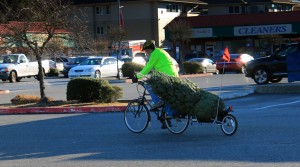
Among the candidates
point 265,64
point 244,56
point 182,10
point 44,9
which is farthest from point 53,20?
point 182,10

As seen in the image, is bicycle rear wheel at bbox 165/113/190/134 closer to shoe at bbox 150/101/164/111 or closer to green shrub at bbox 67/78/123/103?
shoe at bbox 150/101/164/111

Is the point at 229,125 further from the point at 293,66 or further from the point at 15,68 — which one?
the point at 15,68

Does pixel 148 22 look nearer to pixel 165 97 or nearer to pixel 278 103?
pixel 278 103

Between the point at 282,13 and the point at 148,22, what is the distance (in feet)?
56.4

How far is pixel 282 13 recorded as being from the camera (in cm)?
6094

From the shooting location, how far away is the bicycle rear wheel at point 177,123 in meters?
10.8

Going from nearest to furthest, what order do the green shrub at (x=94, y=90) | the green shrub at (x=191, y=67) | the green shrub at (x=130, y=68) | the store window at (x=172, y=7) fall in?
the green shrub at (x=94, y=90) → the green shrub at (x=130, y=68) → the green shrub at (x=191, y=67) → the store window at (x=172, y=7)

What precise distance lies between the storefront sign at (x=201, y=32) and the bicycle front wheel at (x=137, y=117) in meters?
52.2

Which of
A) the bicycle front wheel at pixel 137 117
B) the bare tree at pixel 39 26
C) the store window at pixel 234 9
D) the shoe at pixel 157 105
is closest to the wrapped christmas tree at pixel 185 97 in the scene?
the shoe at pixel 157 105

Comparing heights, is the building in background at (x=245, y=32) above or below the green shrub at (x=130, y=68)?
above

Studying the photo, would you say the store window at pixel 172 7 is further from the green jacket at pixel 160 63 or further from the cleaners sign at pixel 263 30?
the green jacket at pixel 160 63

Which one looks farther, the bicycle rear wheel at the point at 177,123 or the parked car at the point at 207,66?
the parked car at the point at 207,66

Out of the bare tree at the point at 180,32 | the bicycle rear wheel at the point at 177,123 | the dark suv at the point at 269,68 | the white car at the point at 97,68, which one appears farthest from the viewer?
the bare tree at the point at 180,32

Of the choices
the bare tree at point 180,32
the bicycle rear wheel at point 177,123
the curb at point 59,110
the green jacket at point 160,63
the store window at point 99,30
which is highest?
the store window at point 99,30
